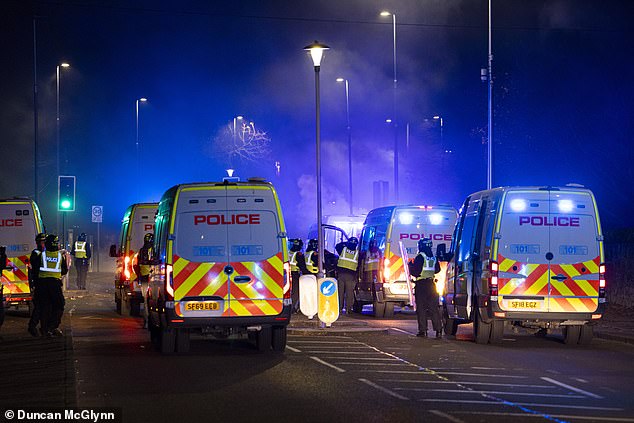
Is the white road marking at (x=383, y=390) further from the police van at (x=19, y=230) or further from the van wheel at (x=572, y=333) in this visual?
the police van at (x=19, y=230)

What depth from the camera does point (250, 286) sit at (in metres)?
16.6

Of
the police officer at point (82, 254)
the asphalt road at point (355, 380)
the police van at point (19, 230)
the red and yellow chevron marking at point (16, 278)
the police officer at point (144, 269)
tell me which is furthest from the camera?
the police officer at point (82, 254)

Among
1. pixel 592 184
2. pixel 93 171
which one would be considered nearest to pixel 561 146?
pixel 592 184

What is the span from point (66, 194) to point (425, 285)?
20.2 metres

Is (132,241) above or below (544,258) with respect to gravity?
above

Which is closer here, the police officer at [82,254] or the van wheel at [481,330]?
the van wheel at [481,330]

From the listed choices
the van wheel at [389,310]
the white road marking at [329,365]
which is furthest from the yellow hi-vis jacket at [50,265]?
the van wheel at [389,310]

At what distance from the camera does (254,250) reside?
16.6 m

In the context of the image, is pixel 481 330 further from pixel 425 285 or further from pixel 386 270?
pixel 386 270

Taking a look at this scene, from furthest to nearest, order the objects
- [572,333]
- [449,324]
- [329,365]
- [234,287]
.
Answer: [449,324], [572,333], [234,287], [329,365]

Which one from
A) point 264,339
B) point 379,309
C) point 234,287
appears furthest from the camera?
point 379,309

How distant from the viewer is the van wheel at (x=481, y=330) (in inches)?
727

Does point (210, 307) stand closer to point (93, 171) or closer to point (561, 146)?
point (561, 146)

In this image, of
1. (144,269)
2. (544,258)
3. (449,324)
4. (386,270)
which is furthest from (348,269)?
(544,258)
